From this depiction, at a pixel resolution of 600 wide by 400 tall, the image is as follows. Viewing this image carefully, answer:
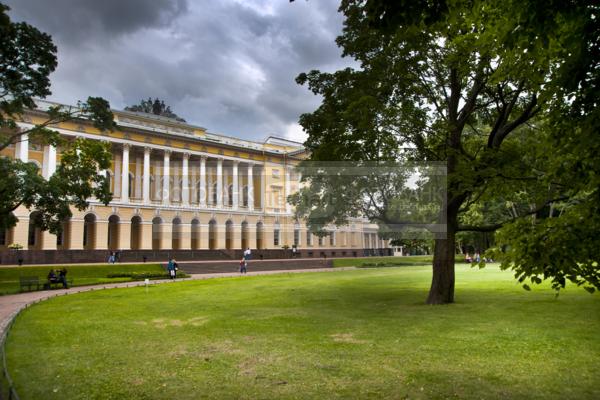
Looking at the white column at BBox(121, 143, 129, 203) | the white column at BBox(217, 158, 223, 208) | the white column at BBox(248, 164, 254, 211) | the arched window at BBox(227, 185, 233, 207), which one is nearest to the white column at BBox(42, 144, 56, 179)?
the white column at BBox(121, 143, 129, 203)

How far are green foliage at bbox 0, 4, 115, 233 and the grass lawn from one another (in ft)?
36.9

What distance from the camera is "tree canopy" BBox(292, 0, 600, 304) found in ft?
16.6

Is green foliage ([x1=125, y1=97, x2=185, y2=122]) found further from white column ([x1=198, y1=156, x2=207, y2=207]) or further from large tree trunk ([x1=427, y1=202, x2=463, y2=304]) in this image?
large tree trunk ([x1=427, y1=202, x2=463, y2=304])

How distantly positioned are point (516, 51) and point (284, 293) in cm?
1560

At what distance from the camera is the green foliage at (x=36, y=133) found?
20.5 metres

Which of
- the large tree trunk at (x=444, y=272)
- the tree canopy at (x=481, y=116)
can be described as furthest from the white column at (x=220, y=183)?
the large tree trunk at (x=444, y=272)

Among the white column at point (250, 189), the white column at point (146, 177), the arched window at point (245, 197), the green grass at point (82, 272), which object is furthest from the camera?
the arched window at point (245, 197)

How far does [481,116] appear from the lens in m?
17.8

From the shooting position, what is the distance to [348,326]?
37.6ft

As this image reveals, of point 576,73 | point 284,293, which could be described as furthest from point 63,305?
point 576,73

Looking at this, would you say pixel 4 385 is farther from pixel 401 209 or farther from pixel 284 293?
pixel 401 209

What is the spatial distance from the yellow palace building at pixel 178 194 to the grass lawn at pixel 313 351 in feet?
112

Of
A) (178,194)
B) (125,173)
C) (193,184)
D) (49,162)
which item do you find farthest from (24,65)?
(193,184)

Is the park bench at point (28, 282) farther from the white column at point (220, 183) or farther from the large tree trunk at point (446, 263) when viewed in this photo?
the white column at point (220, 183)
